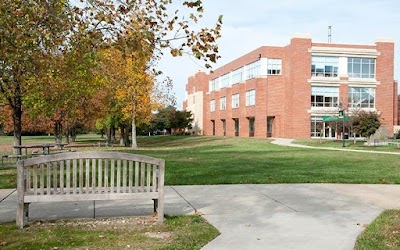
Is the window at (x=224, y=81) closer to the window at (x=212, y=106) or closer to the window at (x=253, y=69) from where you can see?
the window at (x=212, y=106)

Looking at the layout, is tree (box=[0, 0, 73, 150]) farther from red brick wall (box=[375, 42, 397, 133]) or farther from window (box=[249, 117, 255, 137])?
window (box=[249, 117, 255, 137])

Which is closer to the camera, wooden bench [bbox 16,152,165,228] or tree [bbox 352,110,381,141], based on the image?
wooden bench [bbox 16,152,165,228]

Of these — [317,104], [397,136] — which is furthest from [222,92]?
[397,136]

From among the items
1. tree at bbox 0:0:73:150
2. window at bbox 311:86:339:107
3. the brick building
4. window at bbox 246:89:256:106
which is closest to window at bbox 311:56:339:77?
the brick building

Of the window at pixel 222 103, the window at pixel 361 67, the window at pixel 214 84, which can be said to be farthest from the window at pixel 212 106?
the window at pixel 361 67

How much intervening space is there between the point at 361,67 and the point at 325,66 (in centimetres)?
477

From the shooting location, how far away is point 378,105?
55.5 metres

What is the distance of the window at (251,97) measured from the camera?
198 feet

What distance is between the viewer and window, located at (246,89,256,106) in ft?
198

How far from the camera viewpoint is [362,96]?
5556 cm

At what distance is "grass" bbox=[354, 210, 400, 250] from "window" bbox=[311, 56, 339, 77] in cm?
4988

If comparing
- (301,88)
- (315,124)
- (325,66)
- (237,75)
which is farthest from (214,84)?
(315,124)

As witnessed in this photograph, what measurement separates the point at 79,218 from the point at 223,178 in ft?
19.2

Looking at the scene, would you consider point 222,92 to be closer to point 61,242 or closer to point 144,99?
point 144,99
